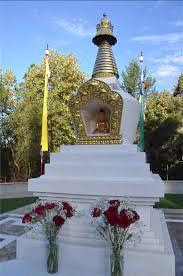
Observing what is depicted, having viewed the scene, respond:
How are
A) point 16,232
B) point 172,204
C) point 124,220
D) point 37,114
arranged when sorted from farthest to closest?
1. point 37,114
2. point 172,204
3. point 16,232
4. point 124,220

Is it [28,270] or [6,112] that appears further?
[6,112]

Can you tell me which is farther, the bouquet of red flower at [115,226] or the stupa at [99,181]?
the stupa at [99,181]

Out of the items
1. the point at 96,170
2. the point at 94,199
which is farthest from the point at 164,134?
the point at 94,199

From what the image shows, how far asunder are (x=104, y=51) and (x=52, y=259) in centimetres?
431

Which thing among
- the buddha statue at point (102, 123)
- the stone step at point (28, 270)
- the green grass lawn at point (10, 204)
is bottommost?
the green grass lawn at point (10, 204)

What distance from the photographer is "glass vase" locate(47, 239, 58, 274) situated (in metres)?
4.95

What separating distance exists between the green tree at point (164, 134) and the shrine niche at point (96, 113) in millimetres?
14071

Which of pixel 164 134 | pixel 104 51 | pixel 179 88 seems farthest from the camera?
pixel 179 88

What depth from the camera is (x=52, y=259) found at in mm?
4973

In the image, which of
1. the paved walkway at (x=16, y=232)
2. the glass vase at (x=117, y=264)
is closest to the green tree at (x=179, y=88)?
the paved walkway at (x=16, y=232)

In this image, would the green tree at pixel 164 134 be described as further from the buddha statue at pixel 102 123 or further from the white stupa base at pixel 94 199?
the white stupa base at pixel 94 199

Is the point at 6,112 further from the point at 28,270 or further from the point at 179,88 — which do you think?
the point at 28,270

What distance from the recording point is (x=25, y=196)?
1661 centimetres

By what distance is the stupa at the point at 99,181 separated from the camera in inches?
199
